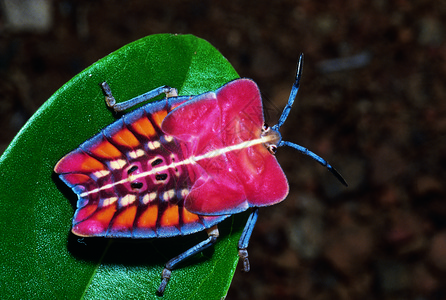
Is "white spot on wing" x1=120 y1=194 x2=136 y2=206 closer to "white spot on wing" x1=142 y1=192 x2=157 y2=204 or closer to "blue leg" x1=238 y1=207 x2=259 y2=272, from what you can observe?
"white spot on wing" x1=142 y1=192 x2=157 y2=204

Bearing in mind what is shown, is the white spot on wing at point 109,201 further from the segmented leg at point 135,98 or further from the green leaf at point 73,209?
the segmented leg at point 135,98

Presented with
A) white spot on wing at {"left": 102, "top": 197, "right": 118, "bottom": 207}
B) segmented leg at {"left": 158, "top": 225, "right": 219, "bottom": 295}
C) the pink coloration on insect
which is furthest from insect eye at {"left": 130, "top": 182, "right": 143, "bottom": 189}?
segmented leg at {"left": 158, "top": 225, "right": 219, "bottom": 295}

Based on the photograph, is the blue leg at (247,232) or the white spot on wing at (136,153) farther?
the blue leg at (247,232)

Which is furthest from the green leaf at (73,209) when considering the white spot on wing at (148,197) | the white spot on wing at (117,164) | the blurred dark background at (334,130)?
the blurred dark background at (334,130)

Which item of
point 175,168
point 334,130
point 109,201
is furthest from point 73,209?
point 334,130

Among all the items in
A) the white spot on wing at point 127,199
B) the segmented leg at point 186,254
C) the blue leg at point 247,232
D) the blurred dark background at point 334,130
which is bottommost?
the blurred dark background at point 334,130

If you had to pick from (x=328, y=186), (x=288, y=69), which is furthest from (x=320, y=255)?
(x=288, y=69)
